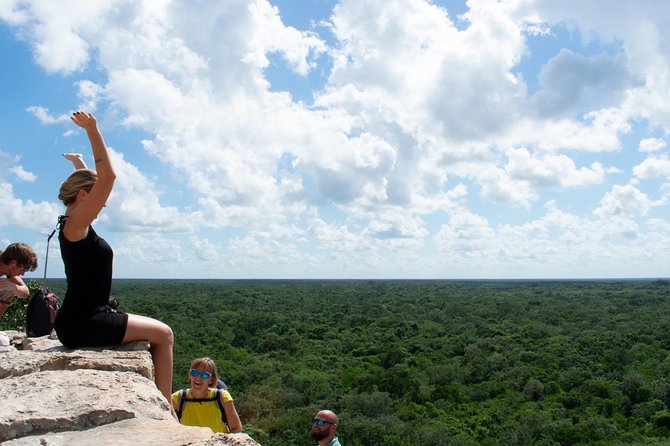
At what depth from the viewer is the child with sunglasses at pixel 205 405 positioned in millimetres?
3873

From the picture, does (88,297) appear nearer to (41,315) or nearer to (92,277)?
(92,277)

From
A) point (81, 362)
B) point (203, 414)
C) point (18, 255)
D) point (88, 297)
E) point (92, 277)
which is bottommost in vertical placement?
point (203, 414)

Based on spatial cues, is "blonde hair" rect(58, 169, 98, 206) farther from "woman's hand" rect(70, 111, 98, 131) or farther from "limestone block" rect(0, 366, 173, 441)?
"limestone block" rect(0, 366, 173, 441)

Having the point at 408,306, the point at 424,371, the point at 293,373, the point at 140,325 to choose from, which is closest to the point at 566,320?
the point at 408,306

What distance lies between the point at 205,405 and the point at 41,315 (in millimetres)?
1372

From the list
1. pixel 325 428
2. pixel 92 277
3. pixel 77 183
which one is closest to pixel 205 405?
pixel 325 428

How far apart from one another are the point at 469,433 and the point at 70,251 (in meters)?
25.7

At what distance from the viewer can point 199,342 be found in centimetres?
4450

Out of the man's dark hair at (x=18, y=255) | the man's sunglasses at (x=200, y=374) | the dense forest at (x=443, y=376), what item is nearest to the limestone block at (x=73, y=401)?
the man's sunglasses at (x=200, y=374)

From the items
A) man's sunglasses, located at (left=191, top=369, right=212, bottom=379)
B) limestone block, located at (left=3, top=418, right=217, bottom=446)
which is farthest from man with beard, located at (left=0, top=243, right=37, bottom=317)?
limestone block, located at (left=3, top=418, right=217, bottom=446)

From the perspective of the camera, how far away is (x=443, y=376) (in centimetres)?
3634

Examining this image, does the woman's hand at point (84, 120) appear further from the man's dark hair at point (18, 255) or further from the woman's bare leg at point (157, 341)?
the man's dark hair at point (18, 255)

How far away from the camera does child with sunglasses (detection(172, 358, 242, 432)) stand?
387cm

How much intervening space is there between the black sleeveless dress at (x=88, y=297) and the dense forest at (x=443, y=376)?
38.5 feet
